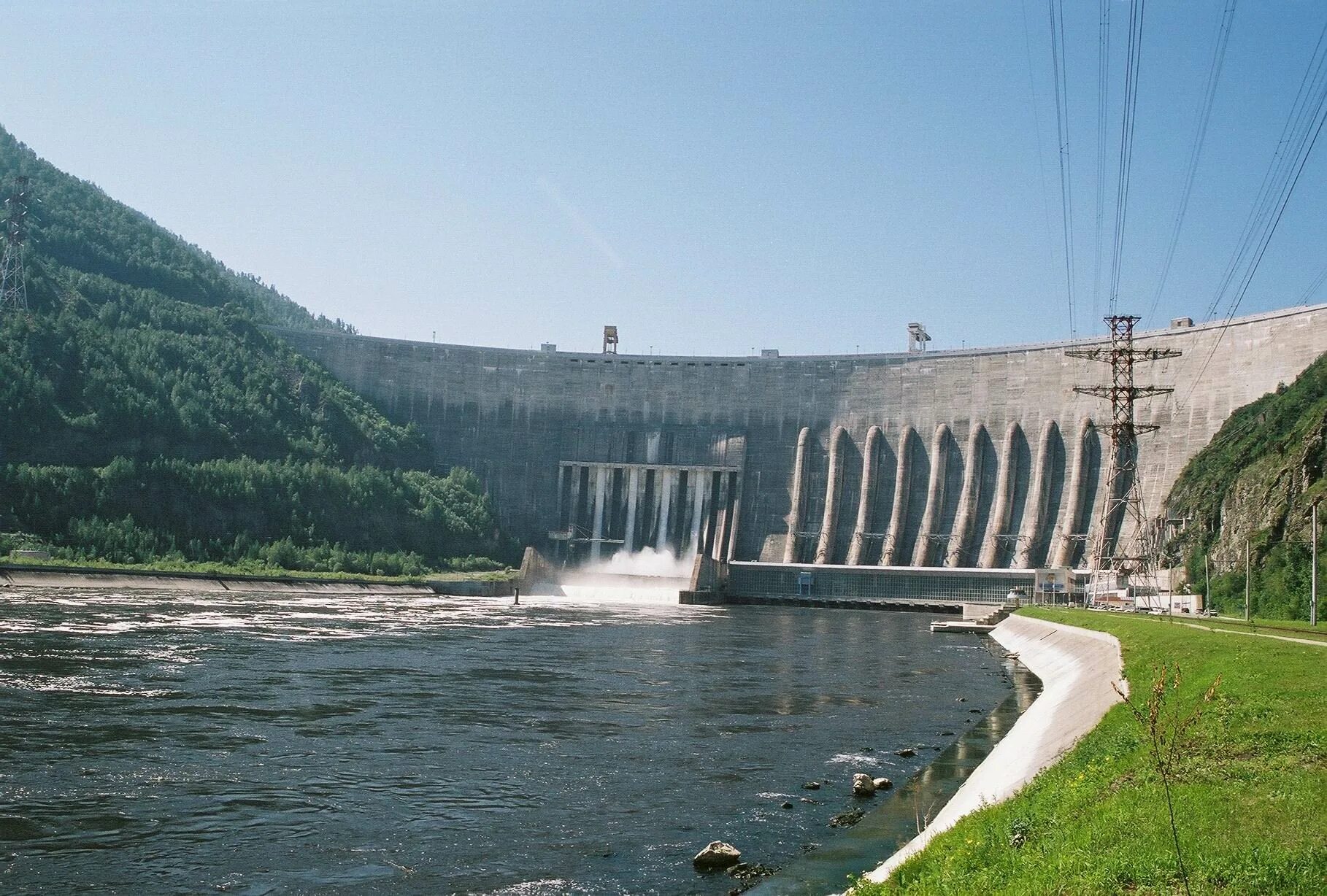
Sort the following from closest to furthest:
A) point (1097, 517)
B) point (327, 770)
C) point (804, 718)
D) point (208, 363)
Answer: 1. point (327, 770)
2. point (804, 718)
3. point (1097, 517)
4. point (208, 363)

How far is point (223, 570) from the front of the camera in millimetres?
79062

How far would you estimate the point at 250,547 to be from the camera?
283 ft

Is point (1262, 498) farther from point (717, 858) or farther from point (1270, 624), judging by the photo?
point (717, 858)

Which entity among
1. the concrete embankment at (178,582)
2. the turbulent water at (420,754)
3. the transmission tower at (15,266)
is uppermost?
the transmission tower at (15,266)

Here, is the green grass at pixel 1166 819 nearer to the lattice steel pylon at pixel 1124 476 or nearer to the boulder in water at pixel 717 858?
Answer: the boulder in water at pixel 717 858

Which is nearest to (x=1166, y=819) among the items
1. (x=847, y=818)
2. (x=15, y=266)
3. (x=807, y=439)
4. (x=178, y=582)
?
(x=847, y=818)

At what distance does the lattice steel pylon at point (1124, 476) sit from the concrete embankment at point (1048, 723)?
30.2 metres

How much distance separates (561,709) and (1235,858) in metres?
20.3

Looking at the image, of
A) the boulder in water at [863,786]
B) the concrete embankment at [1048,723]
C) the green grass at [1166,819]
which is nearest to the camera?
the green grass at [1166,819]

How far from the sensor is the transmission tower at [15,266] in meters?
100

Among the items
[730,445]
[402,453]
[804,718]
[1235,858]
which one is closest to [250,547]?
[402,453]

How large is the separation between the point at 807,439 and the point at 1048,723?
8588 cm

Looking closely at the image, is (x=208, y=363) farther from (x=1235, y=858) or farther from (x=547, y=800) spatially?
(x=1235, y=858)

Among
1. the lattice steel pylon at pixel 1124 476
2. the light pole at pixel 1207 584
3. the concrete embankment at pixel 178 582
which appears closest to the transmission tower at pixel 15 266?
the concrete embankment at pixel 178 582
